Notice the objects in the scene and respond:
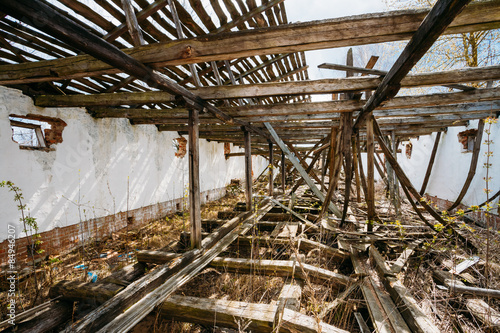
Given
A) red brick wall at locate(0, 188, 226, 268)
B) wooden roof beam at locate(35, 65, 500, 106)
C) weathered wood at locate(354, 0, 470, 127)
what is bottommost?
red brick wall at locate(0, 188, 226, 268)

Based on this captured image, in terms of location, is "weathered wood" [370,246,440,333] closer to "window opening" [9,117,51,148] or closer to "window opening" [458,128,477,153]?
"window opening" [9,117,51,148]

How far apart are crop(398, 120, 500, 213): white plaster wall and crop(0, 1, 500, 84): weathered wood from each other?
609 centimetres

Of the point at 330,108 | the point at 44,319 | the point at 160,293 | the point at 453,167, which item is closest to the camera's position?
the point at 44,319

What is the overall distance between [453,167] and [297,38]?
367 inches

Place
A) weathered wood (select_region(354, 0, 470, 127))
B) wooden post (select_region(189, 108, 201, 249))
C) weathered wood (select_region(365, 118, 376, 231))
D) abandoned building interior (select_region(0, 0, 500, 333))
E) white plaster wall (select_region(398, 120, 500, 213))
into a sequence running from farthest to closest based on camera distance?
white plaster wall (select_region(398, 120, 500, 213)), weathered wood (select_region(365, 118, 376, 231)), wooden post (select_region(189, 108, 201, 249)), abandoned building interior (select_region(0, 0, 500, 333)), weathered wood (select_region(354, 0, 470, 127))

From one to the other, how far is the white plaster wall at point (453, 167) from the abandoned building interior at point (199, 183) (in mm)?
138

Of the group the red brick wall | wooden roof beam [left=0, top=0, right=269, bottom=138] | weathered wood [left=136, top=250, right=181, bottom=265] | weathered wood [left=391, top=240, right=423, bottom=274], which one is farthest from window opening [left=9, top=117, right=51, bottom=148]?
weathered wood [left=391, top=240, right=423, bottom=274]

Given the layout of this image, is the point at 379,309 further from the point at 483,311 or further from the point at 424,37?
the point at 424,37

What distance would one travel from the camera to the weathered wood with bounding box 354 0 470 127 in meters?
1.32

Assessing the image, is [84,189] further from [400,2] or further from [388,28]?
[400,2]

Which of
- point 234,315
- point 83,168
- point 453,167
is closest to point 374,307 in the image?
point 234,315

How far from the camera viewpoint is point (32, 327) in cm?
211

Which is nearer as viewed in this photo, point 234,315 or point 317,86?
point 234,315

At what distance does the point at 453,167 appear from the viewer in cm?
784
